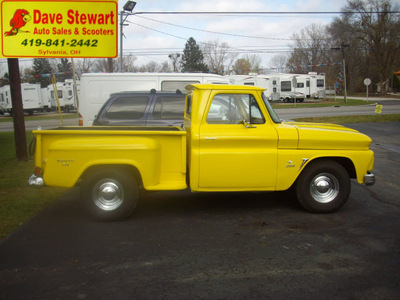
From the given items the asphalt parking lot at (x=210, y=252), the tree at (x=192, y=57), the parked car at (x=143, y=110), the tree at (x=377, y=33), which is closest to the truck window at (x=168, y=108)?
the parked car at (x=143, y=110)

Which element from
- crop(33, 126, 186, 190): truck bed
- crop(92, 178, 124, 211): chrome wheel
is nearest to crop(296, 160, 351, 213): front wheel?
crop(33, 126, 186, 190): truck bed

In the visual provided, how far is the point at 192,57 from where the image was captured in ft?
256

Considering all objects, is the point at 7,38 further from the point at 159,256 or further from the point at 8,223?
the point at 159,256

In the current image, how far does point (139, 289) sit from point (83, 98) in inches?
348

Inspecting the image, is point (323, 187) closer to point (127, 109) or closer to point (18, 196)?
point (127, 109)

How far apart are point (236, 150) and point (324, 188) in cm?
147

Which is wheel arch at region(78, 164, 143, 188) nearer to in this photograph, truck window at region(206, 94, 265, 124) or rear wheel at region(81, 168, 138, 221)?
rear wheel at region(81, 168, 138, 221)

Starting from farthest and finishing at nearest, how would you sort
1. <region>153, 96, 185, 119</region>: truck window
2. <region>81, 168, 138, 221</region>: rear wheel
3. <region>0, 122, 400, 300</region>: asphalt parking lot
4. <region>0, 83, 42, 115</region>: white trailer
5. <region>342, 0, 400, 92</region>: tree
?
<region>342, 0, 400, 92</region>: tree → <region>0, 83, 42, 115</region>: white trailer → <region>153, 96, 185, 119</region>: truck window → <region>81, 168, 138, 221</region>: rear wheel → <region>0, 122, 400, 300</region>: asphalt parking lot

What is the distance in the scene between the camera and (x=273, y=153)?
5.60 metres

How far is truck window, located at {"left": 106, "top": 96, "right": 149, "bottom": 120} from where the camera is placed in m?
8.52

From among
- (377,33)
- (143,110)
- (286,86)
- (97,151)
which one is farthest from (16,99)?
(377,33)

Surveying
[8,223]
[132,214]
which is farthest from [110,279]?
[8,223]

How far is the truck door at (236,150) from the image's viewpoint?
5.53 m

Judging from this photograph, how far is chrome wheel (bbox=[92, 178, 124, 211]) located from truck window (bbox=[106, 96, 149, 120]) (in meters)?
3.21
